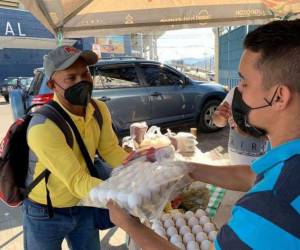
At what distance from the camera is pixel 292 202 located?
0.87 m

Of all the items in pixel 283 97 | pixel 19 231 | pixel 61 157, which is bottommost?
pixel 19 231

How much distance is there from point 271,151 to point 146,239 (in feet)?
1.90

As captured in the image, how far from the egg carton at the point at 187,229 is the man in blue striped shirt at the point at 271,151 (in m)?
0.70

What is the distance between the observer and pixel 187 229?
2.06 metres

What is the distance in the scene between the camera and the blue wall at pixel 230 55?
37.6 feet

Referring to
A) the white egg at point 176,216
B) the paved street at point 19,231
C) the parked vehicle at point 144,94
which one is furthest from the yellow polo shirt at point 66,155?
the parked vehicle at point 144,94

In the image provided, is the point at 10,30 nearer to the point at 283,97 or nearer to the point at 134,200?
the point at 134,200

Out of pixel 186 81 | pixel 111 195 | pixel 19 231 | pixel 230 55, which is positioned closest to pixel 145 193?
pixel 111 195

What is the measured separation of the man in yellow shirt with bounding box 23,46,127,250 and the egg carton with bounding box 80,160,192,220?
14 cm

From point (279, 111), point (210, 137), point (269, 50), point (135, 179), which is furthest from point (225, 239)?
point (210, 137)

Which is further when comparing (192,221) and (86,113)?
(192,221)

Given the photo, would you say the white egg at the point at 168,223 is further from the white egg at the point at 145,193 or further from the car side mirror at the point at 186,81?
the car side mirror at the point at 186,81

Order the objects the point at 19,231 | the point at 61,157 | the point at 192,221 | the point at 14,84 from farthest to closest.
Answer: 1. the point at 14,84
2. the point at 19,231
3. the point at 192,221
4. the point at 61,157

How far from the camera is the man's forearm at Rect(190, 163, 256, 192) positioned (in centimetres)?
178
